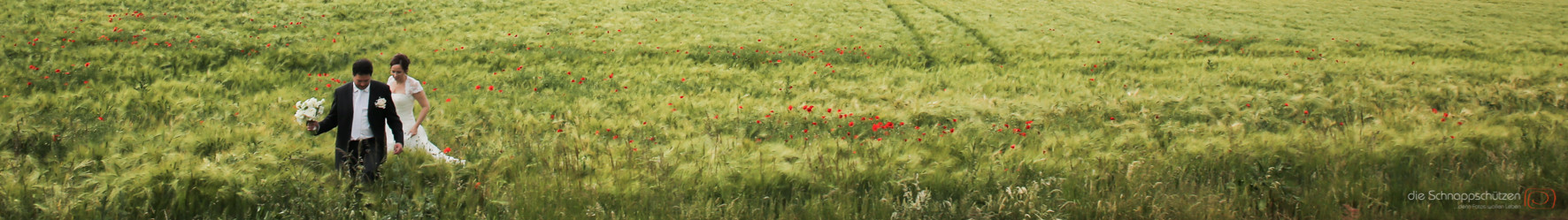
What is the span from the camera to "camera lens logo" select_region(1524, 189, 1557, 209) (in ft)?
15.7

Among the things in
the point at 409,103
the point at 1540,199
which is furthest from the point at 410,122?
the point at 1540,199

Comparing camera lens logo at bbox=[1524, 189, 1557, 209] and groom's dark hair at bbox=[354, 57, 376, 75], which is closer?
groom's dark hair at bbox=[354, 57, 376, 75]

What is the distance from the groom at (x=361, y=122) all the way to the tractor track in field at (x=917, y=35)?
1104cm

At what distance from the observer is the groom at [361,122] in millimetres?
4629

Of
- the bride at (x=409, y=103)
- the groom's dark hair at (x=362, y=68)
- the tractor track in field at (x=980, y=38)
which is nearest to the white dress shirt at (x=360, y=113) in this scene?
the groom's dark hair at (x=362, y=68)

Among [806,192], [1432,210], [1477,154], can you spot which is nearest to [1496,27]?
[1477,154]

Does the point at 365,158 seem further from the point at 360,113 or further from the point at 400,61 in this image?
the point at 400,61

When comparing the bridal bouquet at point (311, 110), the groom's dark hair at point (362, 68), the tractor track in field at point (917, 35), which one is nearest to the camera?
the groom's dark hair at point (362, 68)

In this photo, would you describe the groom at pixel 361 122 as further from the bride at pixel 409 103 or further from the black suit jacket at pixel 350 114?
the bride at pixel 409 103

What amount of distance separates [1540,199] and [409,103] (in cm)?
715

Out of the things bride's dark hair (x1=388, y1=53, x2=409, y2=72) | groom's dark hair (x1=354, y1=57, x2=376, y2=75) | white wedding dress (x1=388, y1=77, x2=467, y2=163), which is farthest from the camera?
white wedding dress (x1=388, y1=77, x2=467, y2=163)

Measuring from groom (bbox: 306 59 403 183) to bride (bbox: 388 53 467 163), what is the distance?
1.33 ft

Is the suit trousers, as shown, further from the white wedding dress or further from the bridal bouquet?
the white wedding dress

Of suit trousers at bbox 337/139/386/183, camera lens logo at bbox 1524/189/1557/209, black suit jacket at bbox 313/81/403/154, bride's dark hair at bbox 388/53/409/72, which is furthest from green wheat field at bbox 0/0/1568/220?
bride's dark hair at bbox 388/53/409/72
